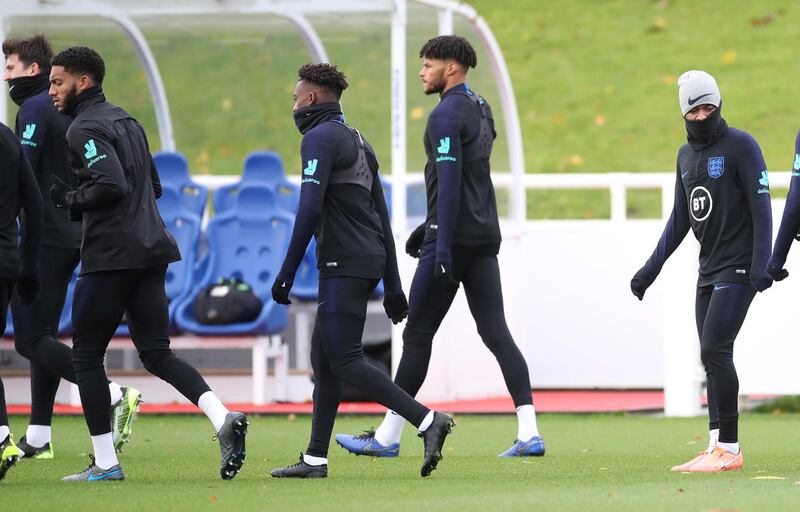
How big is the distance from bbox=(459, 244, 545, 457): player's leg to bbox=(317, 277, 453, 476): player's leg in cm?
134

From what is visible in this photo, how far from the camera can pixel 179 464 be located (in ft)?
29.8

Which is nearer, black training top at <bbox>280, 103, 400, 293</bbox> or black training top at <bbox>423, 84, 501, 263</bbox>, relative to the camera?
black training top at <bbox>280, 103, 400, 293</bbox>

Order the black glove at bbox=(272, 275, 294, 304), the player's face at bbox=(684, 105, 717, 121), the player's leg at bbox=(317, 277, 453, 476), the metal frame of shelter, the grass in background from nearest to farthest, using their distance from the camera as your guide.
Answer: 1. the black glove at bbox=(272, 275, 294, 304)
2. the player's leg at bbox=(317, 277, 453, 476)
3. the player's face at bbox=(684, 105, 717, 121)
4. the metal frame of shelter
5. the grass in background

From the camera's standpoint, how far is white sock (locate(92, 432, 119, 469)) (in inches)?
312

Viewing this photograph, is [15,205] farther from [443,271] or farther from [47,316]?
[443,271]

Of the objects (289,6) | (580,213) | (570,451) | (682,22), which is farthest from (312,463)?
(682,22)


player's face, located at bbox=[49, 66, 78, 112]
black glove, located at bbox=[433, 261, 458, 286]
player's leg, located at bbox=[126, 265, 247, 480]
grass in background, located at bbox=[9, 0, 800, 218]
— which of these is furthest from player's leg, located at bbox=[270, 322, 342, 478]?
grass in background, located at bbox=[9, 0, 800, 218]

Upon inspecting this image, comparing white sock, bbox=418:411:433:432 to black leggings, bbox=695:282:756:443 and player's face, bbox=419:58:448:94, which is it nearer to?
black leggings, bbox=695:282:756:443

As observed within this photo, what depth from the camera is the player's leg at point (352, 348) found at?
7.89m

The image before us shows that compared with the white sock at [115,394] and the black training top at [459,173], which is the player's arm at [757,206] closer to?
the black training top at [459,173]

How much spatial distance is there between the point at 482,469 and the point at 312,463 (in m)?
0.99

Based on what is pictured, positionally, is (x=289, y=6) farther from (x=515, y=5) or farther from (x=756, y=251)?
(x=515, y=5)

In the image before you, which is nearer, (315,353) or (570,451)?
(315,353)

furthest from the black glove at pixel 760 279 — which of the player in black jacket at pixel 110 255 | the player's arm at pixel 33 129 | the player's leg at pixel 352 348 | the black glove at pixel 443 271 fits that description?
the player's arm at pixel 33 129
